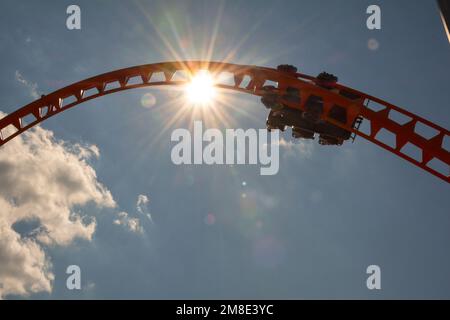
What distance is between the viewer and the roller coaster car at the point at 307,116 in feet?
41.2

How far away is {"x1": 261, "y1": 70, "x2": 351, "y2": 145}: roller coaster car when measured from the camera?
41.2 feet

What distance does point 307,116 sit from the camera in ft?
41.2

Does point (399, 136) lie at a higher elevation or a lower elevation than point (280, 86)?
lower

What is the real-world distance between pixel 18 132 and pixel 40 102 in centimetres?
173
